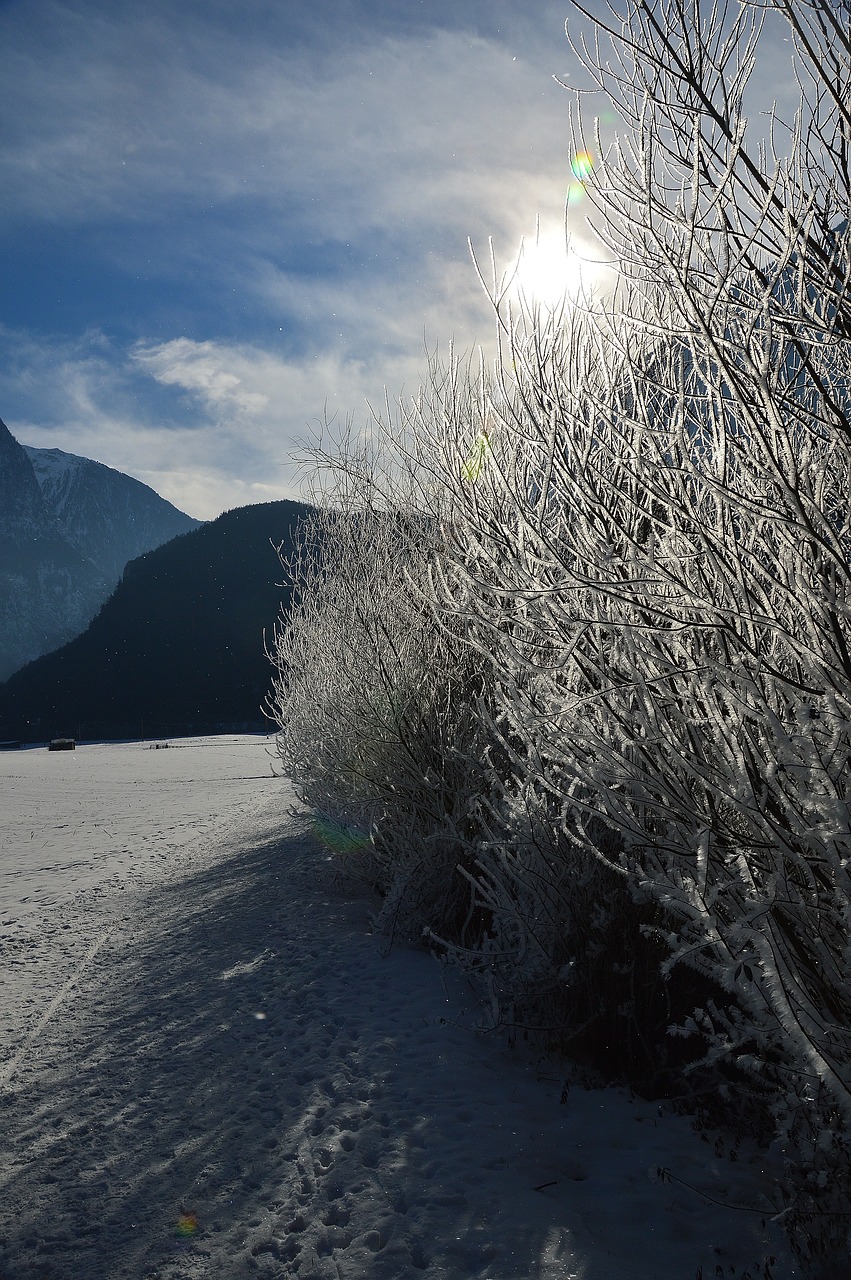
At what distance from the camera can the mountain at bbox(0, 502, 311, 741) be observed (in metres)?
76.1

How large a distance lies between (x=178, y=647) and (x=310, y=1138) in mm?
86672

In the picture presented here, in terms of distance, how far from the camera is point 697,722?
1915 mm

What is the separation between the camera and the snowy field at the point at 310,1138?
2207 millimetres

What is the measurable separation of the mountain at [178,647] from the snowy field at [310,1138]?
6399cm

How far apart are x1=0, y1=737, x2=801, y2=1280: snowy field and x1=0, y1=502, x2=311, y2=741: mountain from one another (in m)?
64.0

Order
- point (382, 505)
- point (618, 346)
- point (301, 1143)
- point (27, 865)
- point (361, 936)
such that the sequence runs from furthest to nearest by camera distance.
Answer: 1. point (27, 865)
2. point (382, 505)
3. point (361, 936)
4. point (301, 1143)
5. point (618, 346)

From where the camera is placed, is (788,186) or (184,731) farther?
(184,731)

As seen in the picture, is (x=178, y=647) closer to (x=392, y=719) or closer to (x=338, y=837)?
(x=338, y=837)

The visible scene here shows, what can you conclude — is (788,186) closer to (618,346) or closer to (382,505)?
(618,346)

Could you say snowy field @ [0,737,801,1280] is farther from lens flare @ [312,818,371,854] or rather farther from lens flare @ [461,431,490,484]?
lens flare @ [461,431,490,484]

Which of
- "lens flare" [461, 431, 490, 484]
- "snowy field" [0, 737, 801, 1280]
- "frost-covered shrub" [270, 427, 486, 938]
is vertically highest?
"lens flare" [461, 431, 490, 484]

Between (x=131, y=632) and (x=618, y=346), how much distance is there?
9329 cm

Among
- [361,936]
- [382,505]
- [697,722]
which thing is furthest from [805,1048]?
[382,505]

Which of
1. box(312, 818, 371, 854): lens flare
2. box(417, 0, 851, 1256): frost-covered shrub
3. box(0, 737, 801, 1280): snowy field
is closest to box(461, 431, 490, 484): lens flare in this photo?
box(417, 0, 851, 1256): frost-covered shrub
